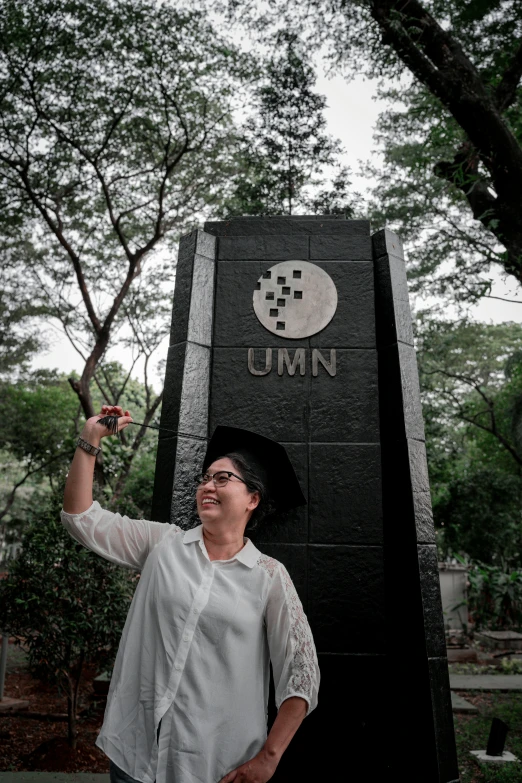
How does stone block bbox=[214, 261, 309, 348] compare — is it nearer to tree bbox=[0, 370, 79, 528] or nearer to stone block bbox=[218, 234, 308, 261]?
stone block bbox=[218, 234, 308, 261]

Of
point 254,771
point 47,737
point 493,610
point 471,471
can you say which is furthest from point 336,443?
point 471,471

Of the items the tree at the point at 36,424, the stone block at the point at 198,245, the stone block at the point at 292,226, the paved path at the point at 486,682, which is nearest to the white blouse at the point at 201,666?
the stone block at the point at 198,245

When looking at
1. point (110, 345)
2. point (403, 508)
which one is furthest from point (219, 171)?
point (403, 508)

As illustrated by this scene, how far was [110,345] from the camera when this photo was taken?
49.5 feet

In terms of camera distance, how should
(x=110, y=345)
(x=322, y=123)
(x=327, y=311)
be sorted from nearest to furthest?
(x=327, y=311) < (x=322, y=123) < (x=110, y=345)

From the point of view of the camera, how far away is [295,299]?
3.59 m

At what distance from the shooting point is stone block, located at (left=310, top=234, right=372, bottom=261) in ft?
12.3

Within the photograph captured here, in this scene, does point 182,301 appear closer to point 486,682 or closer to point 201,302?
point 201,302

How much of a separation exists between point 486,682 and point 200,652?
27.1ft

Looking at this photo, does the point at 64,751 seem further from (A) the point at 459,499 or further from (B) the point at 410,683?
(A) the point at 459,499

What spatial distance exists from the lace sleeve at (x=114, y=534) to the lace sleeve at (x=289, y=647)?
0.47m

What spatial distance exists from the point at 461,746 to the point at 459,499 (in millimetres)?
8287

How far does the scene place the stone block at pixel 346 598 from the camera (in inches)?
119

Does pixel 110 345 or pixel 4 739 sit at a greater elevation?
pixel 110 345
